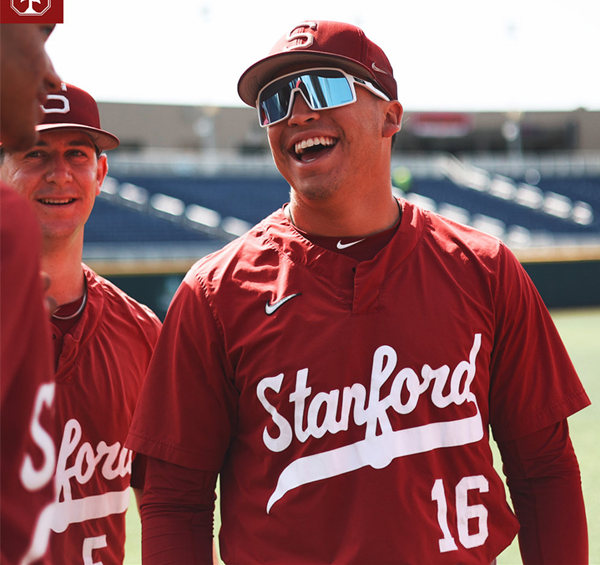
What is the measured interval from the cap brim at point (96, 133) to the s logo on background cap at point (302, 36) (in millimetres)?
834

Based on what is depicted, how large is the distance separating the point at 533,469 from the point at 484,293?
52 cm

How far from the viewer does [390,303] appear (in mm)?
1884

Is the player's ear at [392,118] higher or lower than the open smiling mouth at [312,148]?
higher

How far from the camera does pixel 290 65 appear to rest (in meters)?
2.03

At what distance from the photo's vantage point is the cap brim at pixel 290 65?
198 cm

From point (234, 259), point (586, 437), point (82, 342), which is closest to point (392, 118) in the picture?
point (234, 259)

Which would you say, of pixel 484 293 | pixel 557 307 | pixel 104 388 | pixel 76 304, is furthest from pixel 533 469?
pixel 557 307

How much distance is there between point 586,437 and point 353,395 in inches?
207

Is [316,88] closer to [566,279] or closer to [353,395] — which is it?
[353,395]

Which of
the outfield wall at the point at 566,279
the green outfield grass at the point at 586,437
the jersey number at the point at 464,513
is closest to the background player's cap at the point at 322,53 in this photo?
the jersey number at the point at 464,513

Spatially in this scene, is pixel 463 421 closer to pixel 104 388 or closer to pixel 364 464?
pixel 364 464

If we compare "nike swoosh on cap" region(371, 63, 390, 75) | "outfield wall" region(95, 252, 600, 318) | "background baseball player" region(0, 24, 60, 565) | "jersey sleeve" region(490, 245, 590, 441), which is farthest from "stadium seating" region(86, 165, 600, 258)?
"background baseball player" region(0, 24, 60, 565)

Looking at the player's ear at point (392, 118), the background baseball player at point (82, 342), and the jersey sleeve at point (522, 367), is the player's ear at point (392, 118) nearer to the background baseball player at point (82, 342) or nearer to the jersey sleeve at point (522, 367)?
the jersey sleeve at point (522, 367)

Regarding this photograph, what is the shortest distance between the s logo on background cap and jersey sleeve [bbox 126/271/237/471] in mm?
747
